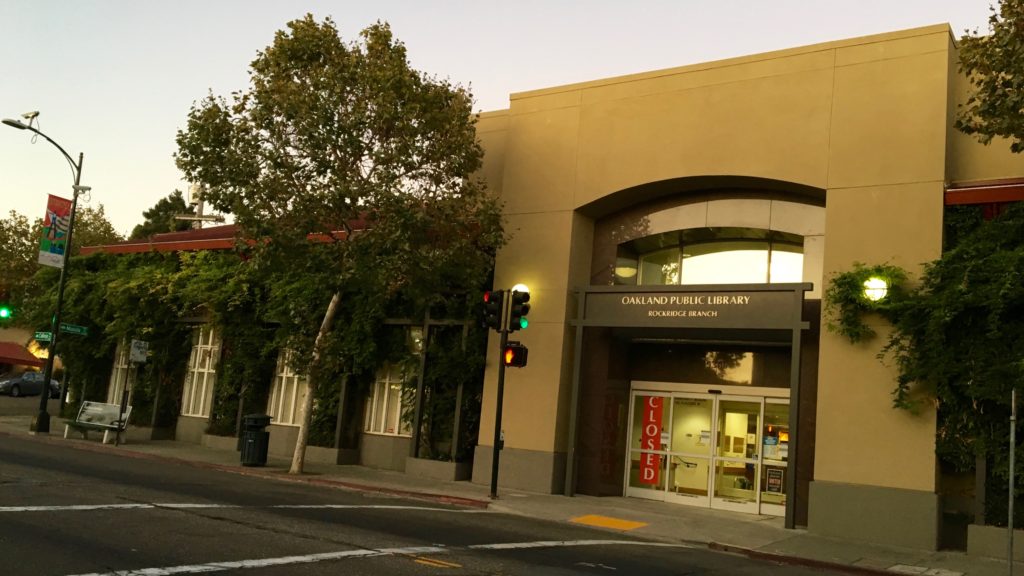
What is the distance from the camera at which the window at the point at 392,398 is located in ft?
73.3

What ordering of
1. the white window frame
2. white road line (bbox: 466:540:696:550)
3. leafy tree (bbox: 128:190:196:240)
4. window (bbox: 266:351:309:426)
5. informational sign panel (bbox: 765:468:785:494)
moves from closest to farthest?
1. white road line (bbox: 466:540:696:550)
2. informational sign panel (bbox: 765:468:785:494)
3. the white window frame
4. window (bbox: 266:351:309:426)
5. leafy tree (bbox: 128:190:196:240)

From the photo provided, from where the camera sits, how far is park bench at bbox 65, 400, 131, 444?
23.8m

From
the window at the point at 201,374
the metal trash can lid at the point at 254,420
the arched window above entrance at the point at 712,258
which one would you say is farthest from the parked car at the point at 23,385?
the arched window above entrance at the point at 712,258

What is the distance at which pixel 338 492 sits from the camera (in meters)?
16.8

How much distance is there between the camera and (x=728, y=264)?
63.4ft

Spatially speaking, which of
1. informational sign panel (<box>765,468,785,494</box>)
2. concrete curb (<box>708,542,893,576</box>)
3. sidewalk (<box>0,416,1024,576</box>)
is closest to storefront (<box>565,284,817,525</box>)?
informational sign panel (<box>765,468,785,494</box>)

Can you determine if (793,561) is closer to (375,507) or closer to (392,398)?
(375,507)

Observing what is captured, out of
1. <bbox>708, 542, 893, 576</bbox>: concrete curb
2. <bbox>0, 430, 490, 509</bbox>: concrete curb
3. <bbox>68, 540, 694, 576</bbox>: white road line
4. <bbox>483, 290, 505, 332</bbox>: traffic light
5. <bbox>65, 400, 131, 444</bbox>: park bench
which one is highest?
<bbox>483, 290, 505, 332</bbox>: traffic light

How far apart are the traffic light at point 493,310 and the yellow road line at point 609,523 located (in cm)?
412

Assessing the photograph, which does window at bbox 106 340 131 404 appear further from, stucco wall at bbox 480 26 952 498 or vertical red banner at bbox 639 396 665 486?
vertical red banner at bbox 639 396 665 486

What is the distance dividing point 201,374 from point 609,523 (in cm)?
1667

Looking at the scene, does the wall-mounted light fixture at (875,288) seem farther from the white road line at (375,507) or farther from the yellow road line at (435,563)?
the yellow road line at (435,563)

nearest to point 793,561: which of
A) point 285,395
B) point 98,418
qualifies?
point 285,395

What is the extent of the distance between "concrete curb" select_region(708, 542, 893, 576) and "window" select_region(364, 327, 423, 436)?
1063cm
